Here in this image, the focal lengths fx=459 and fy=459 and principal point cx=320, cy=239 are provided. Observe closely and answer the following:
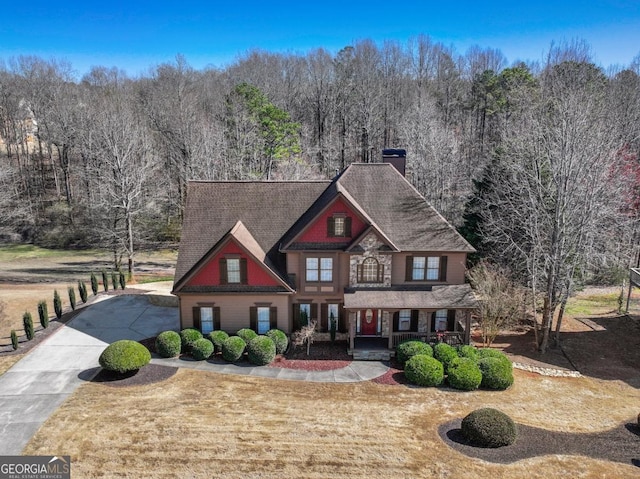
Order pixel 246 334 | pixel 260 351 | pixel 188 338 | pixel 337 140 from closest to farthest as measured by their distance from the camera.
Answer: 1. pixel 260 351
2. pixel 188 338
3. pixel 246 334
4. pixel 337 140

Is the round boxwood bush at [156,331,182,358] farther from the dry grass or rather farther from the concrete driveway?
the concrete driveway

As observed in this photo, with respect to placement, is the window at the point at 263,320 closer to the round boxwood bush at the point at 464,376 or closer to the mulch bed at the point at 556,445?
the round boxwood bush at the point at 464,376

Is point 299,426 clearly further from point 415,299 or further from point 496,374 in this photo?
point 415,299

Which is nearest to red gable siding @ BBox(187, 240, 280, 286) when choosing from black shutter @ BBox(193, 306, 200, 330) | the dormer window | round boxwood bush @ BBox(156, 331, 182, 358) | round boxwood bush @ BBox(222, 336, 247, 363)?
black shutter @ BBox(193, 306, 200, 330)

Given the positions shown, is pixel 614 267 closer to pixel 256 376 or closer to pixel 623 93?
pixel 623 93

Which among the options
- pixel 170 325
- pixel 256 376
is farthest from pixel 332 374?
pixel 170 325

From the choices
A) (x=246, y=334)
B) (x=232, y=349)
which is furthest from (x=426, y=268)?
(x=232, y=349)
